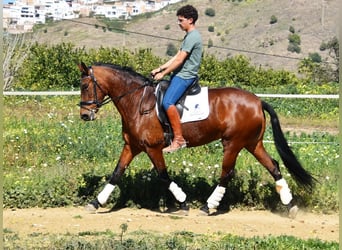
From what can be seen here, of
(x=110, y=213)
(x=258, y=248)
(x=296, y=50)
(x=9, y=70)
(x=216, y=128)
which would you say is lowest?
(x=296, y=50)

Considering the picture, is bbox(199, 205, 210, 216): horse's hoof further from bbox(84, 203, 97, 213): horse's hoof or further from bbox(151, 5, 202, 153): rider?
bbox(84, 203, 97, 213): horse's hoof

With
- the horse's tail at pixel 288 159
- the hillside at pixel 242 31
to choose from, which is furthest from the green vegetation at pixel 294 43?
the horse's tail at pixel 288 159

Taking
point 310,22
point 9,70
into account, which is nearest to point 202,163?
point 9,70

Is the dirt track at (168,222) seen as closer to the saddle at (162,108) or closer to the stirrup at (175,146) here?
the stirrup at (175,146)

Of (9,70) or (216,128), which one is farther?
(9,70)

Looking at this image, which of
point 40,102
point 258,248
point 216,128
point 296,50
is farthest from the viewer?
point 296,50

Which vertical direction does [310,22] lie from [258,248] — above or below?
below

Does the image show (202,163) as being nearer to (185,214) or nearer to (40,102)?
(185,214)

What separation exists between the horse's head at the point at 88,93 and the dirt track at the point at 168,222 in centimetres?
141

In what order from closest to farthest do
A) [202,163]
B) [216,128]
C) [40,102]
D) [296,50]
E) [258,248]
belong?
[258,248]
[216,128]
[202,163]
[40,102]
[296,50]

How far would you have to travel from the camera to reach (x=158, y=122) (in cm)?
886

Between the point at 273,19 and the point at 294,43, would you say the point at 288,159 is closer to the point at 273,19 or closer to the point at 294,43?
the point at 294,43

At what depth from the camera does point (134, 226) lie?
834cm

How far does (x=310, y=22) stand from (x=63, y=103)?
78.5 m
